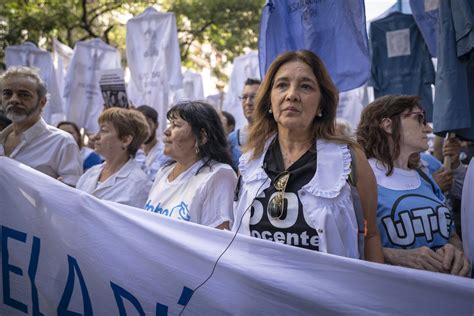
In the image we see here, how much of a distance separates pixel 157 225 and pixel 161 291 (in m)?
0.28

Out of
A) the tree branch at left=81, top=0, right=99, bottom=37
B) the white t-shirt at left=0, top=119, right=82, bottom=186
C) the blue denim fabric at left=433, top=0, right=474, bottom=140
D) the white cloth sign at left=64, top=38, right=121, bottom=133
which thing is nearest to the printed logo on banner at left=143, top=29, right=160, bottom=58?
the white cloth sign at left=64, top=38, right=121, bottom=133

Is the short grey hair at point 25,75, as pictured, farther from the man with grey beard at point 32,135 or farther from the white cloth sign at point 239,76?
the white cloth sign at point 239,76

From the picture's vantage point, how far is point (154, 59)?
23.2ft

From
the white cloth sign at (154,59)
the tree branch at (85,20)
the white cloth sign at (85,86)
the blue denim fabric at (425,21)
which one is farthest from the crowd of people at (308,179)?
the tree branch at (85,20)

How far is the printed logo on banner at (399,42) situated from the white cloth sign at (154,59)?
266 centimetres

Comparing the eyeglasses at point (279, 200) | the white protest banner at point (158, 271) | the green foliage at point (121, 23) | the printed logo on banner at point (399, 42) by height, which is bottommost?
the white protest banner at point (158, 271)

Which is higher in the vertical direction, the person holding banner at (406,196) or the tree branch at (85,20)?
the tree branch at (85,20)

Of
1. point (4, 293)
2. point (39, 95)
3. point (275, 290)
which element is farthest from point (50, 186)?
Result: point (39, 95)

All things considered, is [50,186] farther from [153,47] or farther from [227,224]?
[153,47]

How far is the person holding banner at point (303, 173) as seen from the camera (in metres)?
2.22

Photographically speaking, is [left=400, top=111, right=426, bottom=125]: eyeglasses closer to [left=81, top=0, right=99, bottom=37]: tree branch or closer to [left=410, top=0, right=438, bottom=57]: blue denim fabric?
[left=410, top=0, right=438, bottom=57]: blue denim fabric

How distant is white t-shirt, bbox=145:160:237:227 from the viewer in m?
3.00

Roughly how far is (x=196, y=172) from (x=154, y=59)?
420 cm

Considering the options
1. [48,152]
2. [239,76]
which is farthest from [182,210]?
[239,76]
